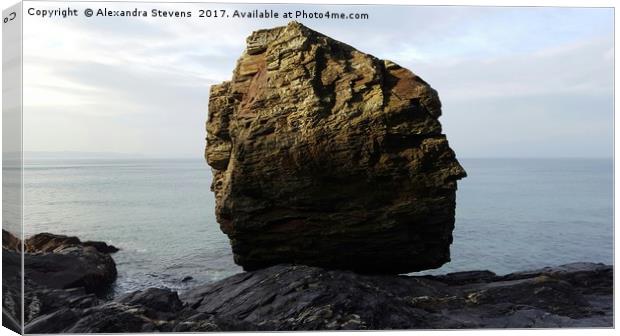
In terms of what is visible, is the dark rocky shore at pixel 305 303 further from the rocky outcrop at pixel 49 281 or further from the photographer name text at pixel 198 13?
the photographer name text at pixel 198 13

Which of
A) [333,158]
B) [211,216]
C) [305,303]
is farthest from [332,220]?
[211,216]

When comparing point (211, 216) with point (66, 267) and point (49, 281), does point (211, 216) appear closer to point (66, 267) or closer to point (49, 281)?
point (66, 267)

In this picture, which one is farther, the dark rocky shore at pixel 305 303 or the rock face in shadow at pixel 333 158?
the rock face in shadow at pixel 333 158

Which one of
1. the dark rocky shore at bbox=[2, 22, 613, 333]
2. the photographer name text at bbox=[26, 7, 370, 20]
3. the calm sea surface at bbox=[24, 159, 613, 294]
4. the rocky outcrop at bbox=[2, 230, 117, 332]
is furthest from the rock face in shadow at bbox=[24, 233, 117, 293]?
the photographer name text at bbox=[26, 7, 370, 20]

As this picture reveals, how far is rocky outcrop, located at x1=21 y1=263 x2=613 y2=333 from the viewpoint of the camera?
43.3 ft

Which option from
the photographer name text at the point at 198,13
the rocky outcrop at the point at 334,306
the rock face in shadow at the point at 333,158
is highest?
the photographer name text at the point at 198,13

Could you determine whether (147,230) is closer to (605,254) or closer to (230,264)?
(230,264)

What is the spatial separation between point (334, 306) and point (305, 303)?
29.5 inches

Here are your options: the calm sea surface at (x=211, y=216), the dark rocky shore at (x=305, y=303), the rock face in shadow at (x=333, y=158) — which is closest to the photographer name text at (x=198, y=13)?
the rock face in shadow at (x=333, y=158)

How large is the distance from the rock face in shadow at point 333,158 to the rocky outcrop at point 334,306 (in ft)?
3.33

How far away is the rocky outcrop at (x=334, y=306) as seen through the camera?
519 inches

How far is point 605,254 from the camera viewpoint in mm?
18344

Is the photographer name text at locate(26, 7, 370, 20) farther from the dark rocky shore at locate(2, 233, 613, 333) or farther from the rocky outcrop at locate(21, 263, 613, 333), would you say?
the rocky outcrop at locate(21, 263, 613, 333)

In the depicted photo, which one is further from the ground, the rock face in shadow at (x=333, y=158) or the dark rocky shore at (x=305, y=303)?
the rock face in shadow at (x=333, y=158)
